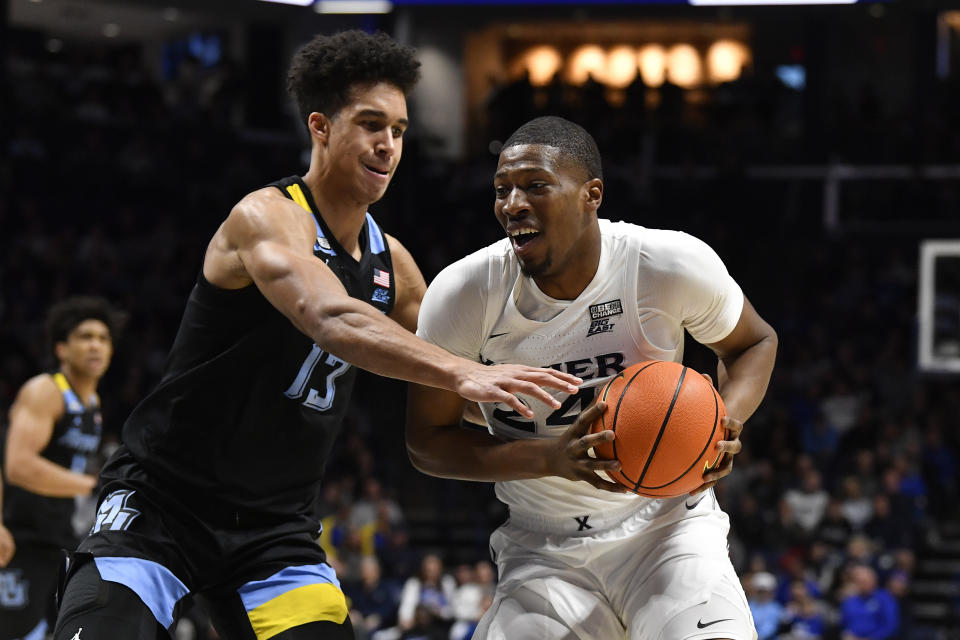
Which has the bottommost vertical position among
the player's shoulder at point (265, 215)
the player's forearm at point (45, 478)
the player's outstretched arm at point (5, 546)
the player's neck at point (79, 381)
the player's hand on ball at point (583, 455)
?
the player's outstretched arm at point (5, 546)

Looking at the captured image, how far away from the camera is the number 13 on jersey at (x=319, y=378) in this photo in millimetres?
3463

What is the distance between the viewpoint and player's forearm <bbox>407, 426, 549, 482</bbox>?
3407 millimetres

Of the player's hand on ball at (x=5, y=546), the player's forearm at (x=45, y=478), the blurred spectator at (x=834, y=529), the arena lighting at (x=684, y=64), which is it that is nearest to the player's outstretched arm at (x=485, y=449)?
the player's forearm at (x=45, y=478)

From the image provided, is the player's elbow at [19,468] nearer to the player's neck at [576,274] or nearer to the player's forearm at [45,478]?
the player's forearm at [45,478]

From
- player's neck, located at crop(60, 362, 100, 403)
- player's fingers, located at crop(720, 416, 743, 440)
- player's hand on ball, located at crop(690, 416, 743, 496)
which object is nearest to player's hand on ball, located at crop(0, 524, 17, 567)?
player's neck, located at crop(60, 362, 100, 403)

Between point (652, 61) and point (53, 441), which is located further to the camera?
point (652, 61)

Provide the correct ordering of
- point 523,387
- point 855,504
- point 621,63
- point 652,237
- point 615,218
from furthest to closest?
point 621,63 → point 615,218 → point 855,504 → point 652,237 → point 523,387

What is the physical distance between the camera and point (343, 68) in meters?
3.66

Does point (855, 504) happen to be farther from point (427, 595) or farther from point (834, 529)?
point (427, 595)

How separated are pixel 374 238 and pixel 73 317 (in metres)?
2.75

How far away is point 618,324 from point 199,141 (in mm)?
14655

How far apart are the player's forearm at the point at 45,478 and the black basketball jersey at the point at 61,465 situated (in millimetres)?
195

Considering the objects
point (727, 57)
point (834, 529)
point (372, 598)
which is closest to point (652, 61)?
point (727, 57)

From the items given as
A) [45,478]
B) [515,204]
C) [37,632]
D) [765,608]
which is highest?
[515,204]
